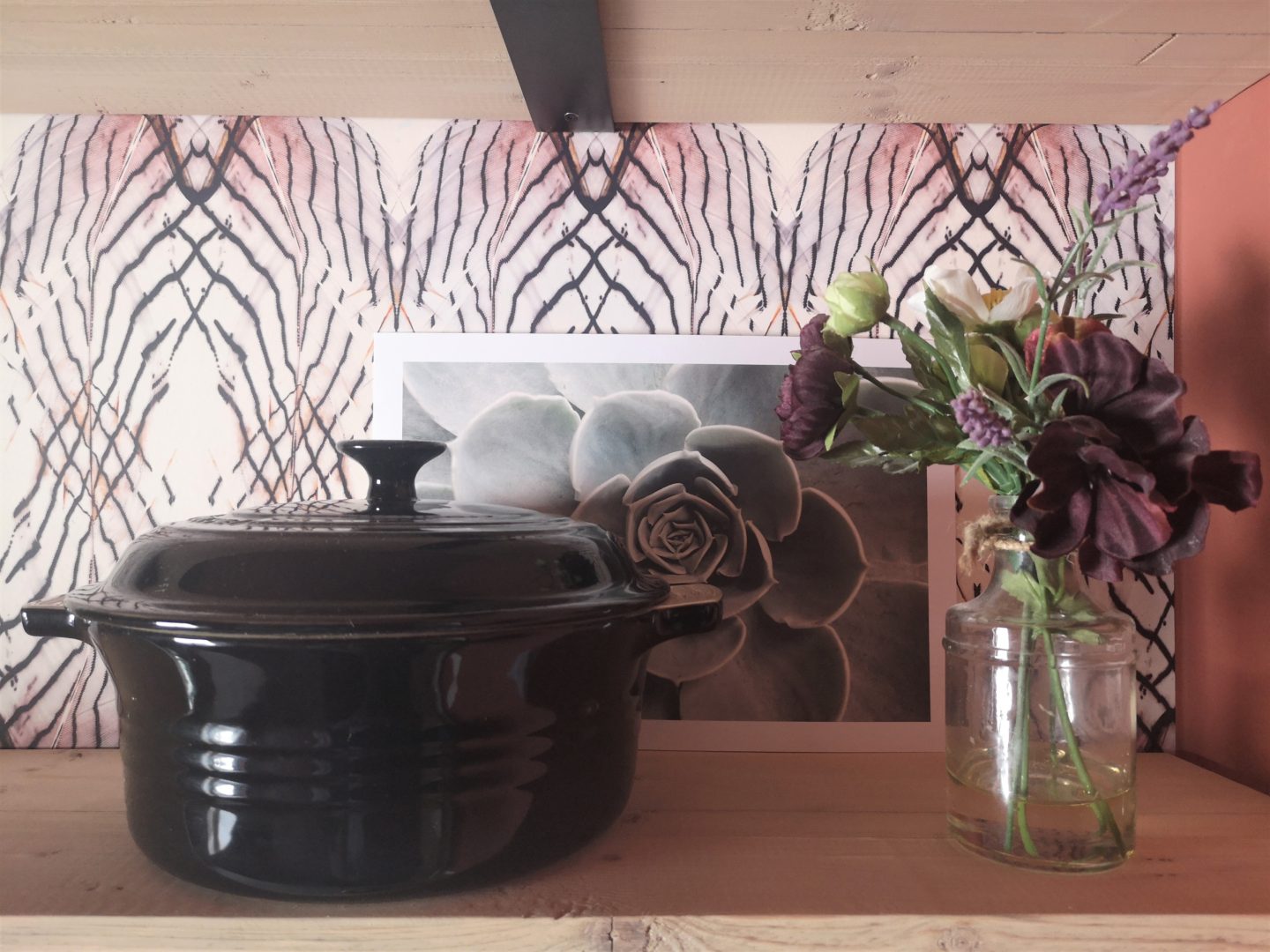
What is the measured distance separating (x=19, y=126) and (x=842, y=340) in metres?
0.84

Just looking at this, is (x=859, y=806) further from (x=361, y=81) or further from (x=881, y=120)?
(x=361, y=81)

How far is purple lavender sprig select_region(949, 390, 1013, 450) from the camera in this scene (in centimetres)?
53

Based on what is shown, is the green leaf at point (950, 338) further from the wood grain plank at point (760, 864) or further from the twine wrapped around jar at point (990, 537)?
the wood grain plank at point (760, 864)

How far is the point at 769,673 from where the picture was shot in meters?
0.85

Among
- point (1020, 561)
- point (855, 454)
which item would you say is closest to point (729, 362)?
point (855, 454)

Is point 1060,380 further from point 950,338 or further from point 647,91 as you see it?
point 647,91

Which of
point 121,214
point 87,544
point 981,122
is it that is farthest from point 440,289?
point 981,122

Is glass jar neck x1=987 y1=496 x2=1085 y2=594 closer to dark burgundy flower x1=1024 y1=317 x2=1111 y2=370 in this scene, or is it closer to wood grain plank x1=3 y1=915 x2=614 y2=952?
dark burgundy flower x1=1024 y1=317 x2=1111 y2=370

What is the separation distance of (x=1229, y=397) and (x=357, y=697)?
77 centimetres

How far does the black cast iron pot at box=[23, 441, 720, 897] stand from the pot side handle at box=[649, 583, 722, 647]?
5cm

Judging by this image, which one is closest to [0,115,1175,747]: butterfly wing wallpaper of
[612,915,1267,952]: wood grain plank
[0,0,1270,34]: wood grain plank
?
[0,0,1270,34]: wood grain plank

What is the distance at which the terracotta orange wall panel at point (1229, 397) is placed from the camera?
736mm

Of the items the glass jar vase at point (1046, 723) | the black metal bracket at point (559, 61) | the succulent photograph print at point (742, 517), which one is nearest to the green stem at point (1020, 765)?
the glass jar vase at point (1046, 723)

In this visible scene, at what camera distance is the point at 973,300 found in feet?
2.02
